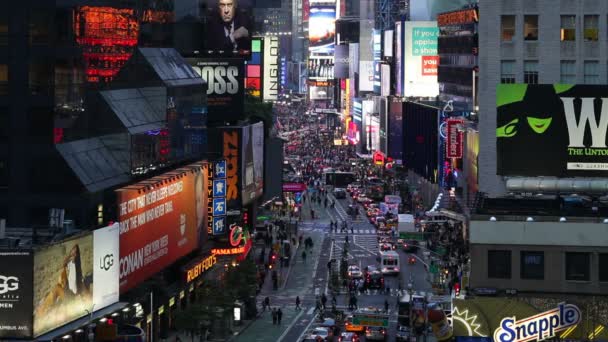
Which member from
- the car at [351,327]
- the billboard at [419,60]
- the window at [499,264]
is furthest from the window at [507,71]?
the billboard at [419,60]

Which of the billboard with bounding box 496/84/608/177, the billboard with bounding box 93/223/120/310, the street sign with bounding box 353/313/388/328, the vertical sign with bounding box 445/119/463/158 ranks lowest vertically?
the street sign with bounding box 353/313/388/328

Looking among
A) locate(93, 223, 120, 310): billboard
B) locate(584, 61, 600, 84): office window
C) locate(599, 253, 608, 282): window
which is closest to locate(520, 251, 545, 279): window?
locate(599, 253, 608, 282): window

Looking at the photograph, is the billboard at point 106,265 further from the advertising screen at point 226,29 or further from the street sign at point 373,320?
the advertising screen at point 226,29

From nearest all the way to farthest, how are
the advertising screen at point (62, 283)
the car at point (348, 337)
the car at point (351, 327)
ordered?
1. the advertising screen at point (62, 283)
2. the car at point (348, 337)
3. the car at point (351, 327)

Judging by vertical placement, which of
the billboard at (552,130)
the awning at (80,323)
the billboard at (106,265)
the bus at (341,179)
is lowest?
the bus at (341,179)

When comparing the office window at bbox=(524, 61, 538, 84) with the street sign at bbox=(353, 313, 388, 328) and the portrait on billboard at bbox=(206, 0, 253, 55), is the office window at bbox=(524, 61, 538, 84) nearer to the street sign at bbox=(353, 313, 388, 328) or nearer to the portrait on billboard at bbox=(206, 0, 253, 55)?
the street sign at bbox=(353, 313, 388, 328)

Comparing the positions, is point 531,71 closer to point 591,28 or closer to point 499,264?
point 591,28

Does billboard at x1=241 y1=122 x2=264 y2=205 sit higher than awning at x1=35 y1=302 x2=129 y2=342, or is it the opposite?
billboard at x1=241 y1=122 x2=264 y2=205

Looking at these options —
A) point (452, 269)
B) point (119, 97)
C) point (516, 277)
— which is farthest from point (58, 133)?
point (452, 269)
